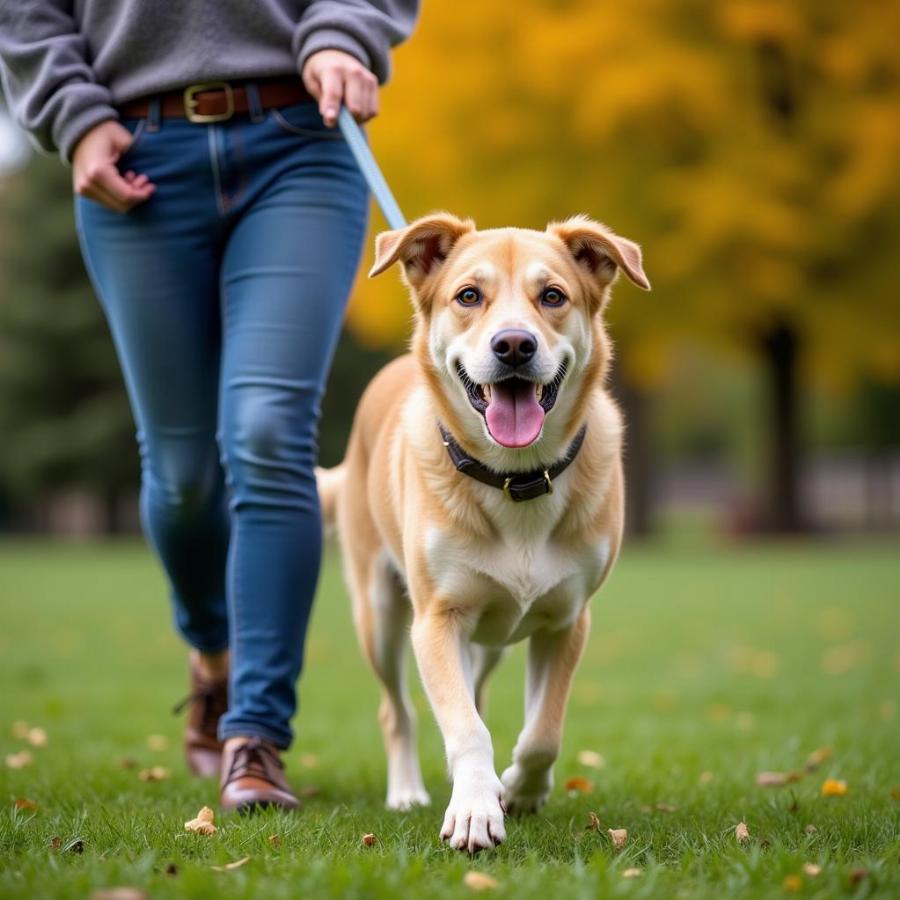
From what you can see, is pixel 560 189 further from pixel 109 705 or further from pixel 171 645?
pixel 109 705

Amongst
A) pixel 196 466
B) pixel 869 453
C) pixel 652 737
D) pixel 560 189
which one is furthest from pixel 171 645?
pixel 869 453

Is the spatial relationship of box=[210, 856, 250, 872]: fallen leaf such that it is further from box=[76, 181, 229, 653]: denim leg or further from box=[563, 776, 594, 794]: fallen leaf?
box=[563, 776, 594, 794]: fallen leaf

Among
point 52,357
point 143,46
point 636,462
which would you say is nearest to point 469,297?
point 143,46

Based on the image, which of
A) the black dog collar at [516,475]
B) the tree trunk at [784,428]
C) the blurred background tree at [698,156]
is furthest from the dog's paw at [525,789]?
the tree trunk at [784,428]

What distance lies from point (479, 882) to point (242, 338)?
1833mm

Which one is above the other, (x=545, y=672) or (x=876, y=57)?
(x=876, y=57)

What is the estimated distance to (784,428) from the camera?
21375 millimetres

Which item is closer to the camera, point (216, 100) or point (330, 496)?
point (216, 100)

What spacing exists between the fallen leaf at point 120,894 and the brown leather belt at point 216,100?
7.69 ft

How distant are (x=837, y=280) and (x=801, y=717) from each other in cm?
1465

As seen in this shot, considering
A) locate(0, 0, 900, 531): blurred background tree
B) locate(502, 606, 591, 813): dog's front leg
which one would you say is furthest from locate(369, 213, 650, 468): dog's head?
locate(0, 0, 900, 531): blurred background tree

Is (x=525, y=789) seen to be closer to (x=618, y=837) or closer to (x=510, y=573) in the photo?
(x=618, y=837)

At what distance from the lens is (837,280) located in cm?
1970

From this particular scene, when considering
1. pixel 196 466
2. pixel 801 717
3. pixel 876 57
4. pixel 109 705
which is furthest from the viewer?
pixel 876 57
